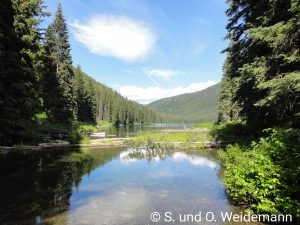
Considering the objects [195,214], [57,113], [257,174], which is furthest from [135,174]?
[57,113]

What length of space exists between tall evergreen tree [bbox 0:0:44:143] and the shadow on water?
2.87 metres

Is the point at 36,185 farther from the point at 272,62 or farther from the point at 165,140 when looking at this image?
the point at 165,140

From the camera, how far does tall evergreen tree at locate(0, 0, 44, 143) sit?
2538 centimetres

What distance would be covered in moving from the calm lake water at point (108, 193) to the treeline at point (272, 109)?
156 centimetres

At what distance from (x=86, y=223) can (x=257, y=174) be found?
17.4 feet

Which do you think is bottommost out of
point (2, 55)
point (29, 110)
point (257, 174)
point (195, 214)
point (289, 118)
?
point (195, 214)

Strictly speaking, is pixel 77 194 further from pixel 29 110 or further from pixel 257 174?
pixel 29 110

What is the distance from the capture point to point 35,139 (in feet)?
102

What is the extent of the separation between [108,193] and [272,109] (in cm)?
889

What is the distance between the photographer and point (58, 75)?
54531mm

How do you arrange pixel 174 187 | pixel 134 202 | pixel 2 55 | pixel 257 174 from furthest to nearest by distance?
pixel 2 55 → pixel 174 187 → pixel 134 202 → pixel 257 174
